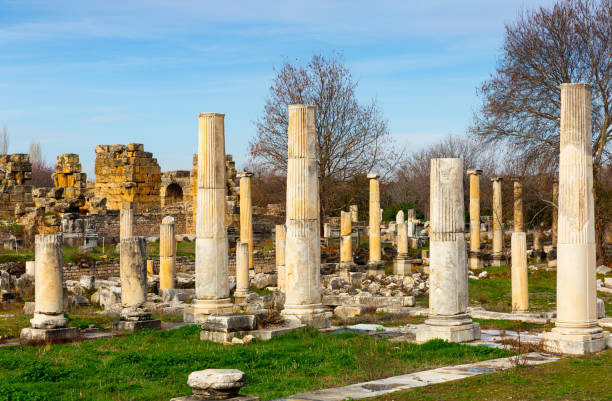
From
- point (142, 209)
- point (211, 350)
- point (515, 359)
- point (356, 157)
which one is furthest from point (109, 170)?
point (515, 359)

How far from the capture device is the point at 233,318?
567 inches

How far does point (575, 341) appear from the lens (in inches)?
486

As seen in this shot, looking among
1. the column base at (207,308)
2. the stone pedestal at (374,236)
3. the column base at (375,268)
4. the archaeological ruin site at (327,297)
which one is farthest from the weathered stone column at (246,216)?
the column base at (207,308)

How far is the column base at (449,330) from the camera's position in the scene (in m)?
13.4

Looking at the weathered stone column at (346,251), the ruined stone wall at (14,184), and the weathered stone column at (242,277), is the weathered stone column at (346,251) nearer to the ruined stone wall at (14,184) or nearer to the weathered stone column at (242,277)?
the weathered stone column at (242,277)

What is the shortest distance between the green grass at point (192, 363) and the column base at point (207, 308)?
2.19 m

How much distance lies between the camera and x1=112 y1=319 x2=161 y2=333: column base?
1567 cm

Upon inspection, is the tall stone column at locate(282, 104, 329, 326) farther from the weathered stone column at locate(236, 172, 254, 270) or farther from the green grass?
the weathered stone column at locate(236, 172, 254, 270)

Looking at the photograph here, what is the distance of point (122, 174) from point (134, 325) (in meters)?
25.8

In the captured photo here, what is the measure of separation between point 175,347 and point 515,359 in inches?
220

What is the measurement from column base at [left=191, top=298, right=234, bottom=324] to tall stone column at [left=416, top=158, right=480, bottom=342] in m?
4.83

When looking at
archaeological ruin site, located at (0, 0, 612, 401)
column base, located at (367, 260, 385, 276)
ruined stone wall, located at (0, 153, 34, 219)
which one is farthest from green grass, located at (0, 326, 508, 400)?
ruined stone wall, located at (0, 153, 34, 219)

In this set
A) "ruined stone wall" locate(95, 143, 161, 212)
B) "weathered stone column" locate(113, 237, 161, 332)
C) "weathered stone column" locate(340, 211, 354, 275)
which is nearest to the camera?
"weathered stone column" locate(113, 237, 161, 332)

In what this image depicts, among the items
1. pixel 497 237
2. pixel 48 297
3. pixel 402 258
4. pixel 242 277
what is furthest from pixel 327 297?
pixel 497 237
